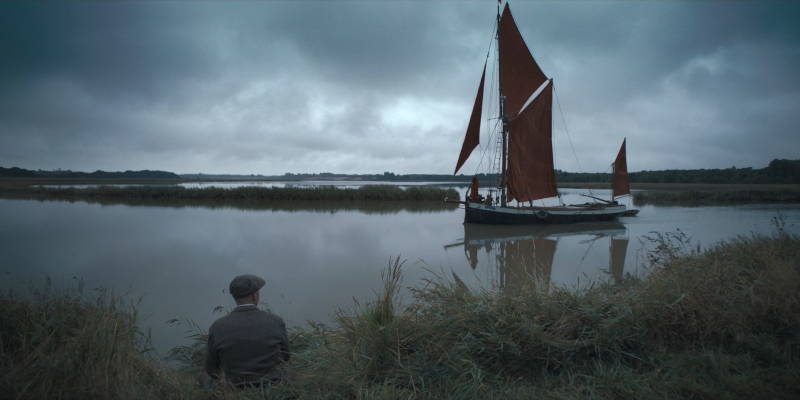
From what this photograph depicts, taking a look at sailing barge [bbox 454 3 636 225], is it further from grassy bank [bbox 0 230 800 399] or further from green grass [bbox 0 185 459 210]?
grassy bank [bbox 0 230 800 399]

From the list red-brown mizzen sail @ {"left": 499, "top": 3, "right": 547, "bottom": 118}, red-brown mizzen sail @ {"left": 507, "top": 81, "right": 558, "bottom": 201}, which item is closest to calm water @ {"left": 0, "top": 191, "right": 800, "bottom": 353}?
red-brown mizzen sail @ {"left": 507, "top": 81, "right": 558, "bottom": 201}

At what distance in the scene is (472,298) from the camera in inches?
122

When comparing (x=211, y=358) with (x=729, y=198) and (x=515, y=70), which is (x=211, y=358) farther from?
(x=729, y=198)

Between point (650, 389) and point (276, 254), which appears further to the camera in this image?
point (276, 254)

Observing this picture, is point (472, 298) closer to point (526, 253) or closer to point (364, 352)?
point (364, 352)

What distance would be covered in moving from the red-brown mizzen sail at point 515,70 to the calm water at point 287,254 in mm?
6144

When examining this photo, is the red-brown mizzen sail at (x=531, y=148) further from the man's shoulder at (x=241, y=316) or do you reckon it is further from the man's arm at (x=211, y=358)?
the man's arm at (x=211, y=358)

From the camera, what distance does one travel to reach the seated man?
2357 mm

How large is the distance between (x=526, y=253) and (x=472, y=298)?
22.1ft

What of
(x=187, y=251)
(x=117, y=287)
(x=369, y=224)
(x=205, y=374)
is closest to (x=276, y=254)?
(x=187, y=251)

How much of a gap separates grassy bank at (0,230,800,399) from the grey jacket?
154mm

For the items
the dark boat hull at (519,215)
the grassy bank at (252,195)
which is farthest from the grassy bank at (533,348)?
the grassy bank at (252,195)

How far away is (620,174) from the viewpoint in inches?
743

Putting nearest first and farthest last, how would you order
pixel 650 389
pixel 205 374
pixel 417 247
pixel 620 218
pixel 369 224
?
pixel 650 389 < pixel 205 374 < pixel 417 247 < pixel 369 224 < pixel 620 218
